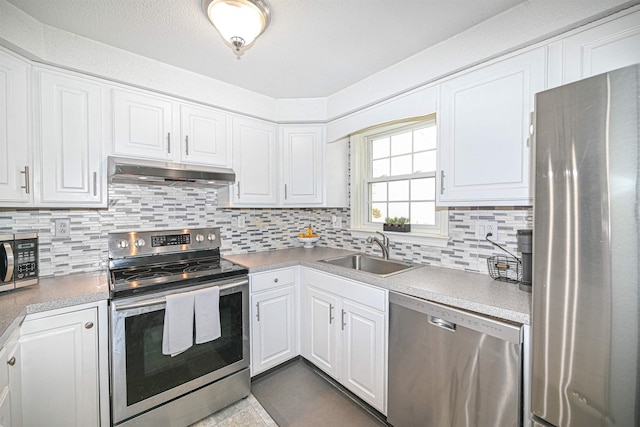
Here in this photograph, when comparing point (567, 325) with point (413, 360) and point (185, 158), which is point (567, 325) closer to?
point (413, 360)

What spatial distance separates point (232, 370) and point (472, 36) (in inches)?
A: 102

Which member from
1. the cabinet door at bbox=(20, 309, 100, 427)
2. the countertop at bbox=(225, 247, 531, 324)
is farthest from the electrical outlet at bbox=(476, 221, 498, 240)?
→ the cabinet door at bbox=(20, 309, 100, 427)

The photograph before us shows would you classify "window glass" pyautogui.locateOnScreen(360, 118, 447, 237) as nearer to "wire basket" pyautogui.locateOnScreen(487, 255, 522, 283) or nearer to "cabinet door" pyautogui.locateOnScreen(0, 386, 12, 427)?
"wire basket" pyautogui.locateOnScreen(487, 255, 522, 283)

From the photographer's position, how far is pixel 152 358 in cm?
159

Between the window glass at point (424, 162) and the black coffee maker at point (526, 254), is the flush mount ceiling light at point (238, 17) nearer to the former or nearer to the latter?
the window glass at point (424, 162)

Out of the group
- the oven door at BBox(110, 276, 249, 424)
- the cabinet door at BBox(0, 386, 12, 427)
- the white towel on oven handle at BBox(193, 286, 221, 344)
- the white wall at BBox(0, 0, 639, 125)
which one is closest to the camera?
the cabinet door at BBox(0, 386, 12, 427)

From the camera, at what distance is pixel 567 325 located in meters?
0.92

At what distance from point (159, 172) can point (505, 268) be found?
2.21 metres

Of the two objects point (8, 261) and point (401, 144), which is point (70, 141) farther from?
point (401, 144)

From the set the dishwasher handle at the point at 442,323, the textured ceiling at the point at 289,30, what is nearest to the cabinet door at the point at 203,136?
the textured ceiling at the point at 289,30

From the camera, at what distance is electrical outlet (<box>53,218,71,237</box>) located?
180 centimetres

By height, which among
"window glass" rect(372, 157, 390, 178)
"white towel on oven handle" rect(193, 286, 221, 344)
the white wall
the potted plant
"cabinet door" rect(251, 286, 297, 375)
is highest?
the white wall

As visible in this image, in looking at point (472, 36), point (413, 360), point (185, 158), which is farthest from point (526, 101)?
point (185, 158)

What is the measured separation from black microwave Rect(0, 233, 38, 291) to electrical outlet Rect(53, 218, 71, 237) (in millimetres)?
240
